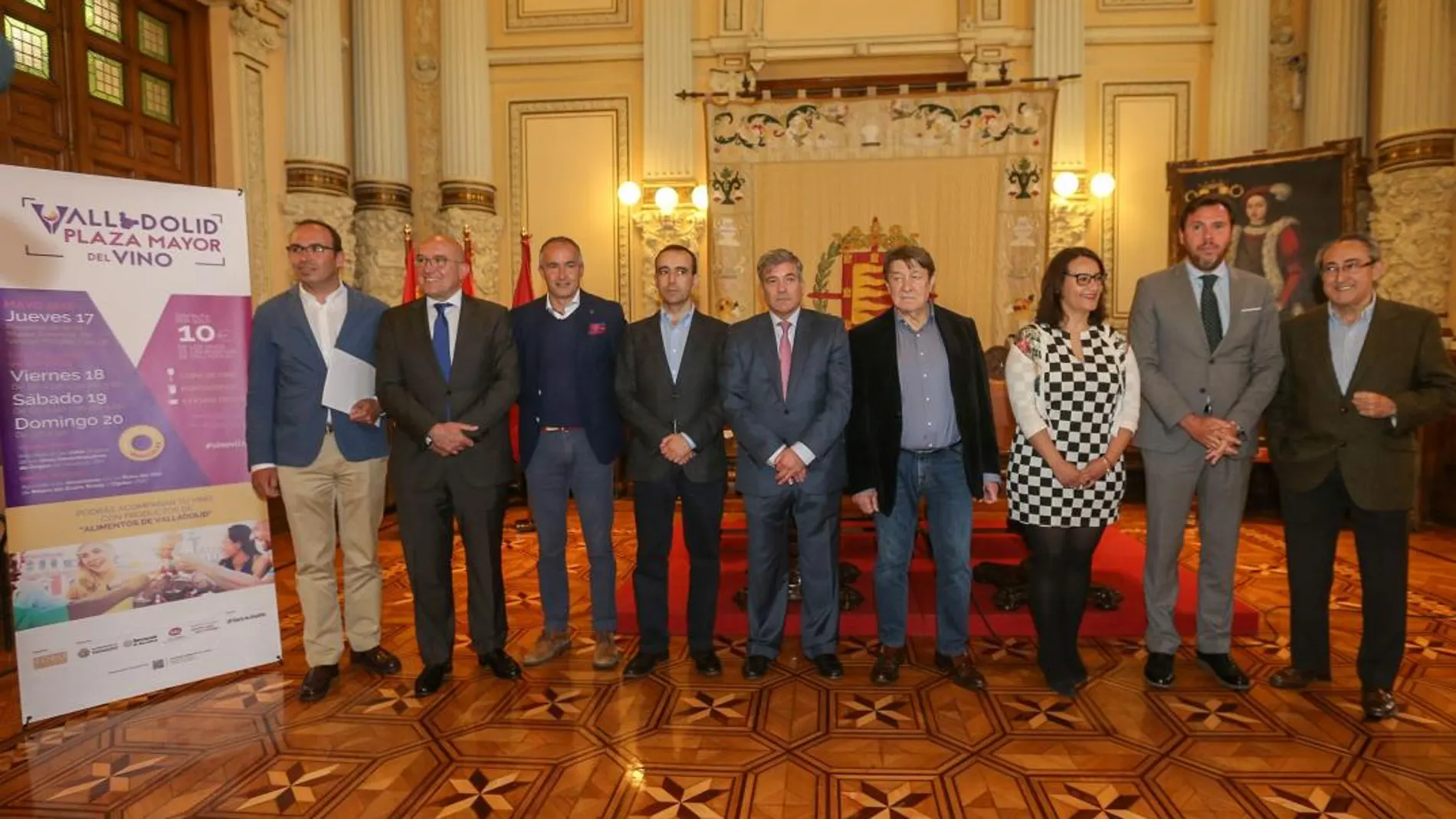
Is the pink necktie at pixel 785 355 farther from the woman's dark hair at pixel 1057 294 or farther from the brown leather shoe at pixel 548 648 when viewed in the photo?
the brown leather shoe at pixel 548 648

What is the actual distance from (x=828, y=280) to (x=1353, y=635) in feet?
15.1

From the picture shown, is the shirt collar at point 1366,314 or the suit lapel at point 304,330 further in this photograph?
the suit lapel at point 304,330

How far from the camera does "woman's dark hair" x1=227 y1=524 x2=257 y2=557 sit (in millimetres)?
2967

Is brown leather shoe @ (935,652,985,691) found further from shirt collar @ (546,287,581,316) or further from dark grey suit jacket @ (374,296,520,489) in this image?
shirt collar @ (546,287,581,316)

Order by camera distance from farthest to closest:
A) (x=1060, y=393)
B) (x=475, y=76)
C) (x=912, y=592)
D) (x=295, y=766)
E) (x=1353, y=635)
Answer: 1. (x=475, y=76)
2. (x=912, y=592)
3. (x=1353, y=635)
4. (x=1060, y=393)
5. (x=295, y=766)

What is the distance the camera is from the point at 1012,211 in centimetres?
684

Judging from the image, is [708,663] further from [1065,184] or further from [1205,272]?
[1065,184]

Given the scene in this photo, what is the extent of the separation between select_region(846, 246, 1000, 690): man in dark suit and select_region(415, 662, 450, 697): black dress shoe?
1556 millimetres

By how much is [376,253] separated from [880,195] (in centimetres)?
436

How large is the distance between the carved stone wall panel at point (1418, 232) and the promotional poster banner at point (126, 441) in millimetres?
7214

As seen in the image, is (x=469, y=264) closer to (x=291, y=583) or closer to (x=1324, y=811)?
(x=291, y=583)

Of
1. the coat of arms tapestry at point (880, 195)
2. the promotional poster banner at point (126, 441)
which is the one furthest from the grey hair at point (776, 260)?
the coat of arms tapestry at point (880, 195)

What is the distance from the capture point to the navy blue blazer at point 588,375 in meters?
2.92

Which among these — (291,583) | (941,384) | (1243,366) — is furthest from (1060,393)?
(291,583)
